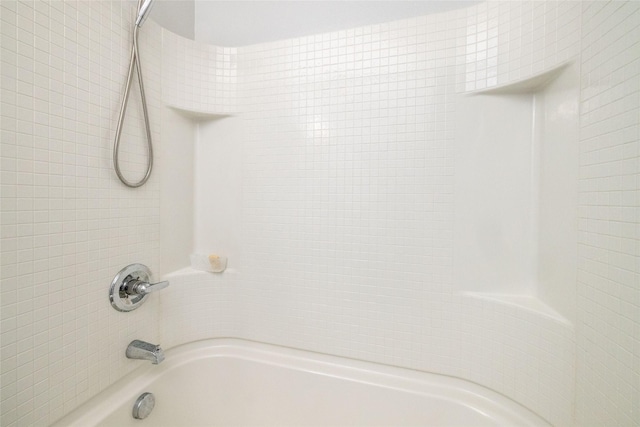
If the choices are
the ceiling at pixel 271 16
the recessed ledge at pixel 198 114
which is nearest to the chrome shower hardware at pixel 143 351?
the recessed ledge at pixel 198 114

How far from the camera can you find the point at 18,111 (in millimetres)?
795

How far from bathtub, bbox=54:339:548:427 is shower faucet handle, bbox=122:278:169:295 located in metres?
0.37

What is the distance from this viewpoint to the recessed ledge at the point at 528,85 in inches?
37.4

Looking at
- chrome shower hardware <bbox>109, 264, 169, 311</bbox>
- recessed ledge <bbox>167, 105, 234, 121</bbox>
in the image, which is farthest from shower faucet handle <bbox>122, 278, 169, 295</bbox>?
recessed ledge <bbox>167, 105, 234, 121</bbox>

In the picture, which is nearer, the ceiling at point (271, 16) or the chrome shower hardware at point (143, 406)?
the chrome shower hardware at point (143, 406)

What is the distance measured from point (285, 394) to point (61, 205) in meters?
1.20

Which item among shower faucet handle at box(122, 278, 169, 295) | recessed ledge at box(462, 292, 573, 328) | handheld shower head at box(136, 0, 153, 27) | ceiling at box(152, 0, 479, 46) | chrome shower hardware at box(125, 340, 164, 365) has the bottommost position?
chrome shower hardware at box(125, 340, 164, 365)

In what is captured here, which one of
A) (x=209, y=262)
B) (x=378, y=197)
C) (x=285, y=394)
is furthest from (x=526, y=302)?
(x=209, y=262)

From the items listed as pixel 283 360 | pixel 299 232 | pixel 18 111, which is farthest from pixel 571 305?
pixel 18 111

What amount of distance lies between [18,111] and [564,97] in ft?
5.68

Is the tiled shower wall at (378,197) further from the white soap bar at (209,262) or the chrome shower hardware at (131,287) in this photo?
the chrome shower hardware at (131,287)

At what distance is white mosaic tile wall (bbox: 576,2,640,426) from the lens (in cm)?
68

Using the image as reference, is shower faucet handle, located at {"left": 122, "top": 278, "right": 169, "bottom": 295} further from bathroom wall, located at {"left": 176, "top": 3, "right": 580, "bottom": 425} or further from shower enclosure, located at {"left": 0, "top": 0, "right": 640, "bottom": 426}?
bathroom wall, located at {"left": 176, "top": 3, "right": 580, "bottom": 425}

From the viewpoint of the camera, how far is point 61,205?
903mm
